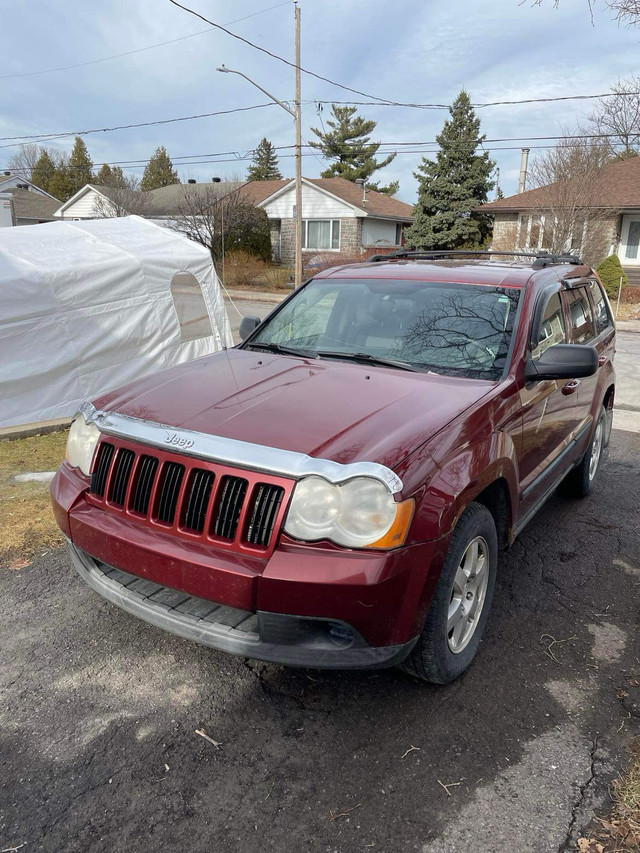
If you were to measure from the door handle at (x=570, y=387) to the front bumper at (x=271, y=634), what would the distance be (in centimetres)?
223

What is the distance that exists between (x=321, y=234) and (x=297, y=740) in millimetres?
37462

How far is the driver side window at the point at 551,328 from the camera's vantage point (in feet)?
12.4

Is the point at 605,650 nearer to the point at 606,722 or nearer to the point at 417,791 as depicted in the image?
the point at 606,722

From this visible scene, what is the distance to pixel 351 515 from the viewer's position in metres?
2.38

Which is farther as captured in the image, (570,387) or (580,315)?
(580,315)

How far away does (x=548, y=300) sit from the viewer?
4004 mm

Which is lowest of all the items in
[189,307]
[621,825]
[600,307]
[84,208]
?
[621,825]

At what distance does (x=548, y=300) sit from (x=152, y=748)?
323 centimetres

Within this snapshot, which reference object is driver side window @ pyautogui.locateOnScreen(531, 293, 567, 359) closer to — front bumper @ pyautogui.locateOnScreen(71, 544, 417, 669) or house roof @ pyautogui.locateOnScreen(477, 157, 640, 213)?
front bumper @ pyautogui.locateOnScreen(71, 544, 417, 669)

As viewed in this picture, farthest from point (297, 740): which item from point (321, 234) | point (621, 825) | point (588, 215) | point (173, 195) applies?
point (173, 195)

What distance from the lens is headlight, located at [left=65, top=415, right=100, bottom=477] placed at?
3.05 meters

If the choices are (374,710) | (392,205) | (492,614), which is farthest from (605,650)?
(392,205)

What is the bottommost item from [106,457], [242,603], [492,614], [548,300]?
[492,614]

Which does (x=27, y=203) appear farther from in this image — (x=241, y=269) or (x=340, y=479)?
(x=340, y=479)
